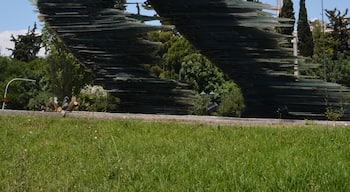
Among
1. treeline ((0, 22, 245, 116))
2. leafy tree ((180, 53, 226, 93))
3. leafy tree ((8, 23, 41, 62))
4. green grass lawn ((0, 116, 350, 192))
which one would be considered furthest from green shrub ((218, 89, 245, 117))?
leafy tree ((8, 23, 41, 62))

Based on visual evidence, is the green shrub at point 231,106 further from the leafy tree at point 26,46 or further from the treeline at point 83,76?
Result: the leafy tree at point 26,46

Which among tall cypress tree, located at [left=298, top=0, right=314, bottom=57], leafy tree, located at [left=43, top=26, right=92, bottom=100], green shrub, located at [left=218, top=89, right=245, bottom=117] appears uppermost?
tall cypress tree, located at [left=298, top=0, right=314, bottom=57]

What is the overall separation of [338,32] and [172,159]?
97.9 ft

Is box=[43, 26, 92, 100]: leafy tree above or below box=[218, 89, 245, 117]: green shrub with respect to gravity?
above

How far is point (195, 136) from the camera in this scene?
6078mm

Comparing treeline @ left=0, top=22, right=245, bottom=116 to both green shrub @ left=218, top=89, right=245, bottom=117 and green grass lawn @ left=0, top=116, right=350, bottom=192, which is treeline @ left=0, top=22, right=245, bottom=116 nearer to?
green shrub @ left=218, top=89, right=245, bottom=117

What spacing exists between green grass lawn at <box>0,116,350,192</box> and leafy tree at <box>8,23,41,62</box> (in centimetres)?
3829

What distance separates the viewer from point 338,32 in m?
31.5

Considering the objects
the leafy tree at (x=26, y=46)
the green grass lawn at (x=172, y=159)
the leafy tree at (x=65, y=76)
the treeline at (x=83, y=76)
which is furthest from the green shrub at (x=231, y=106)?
the leafy tree at (x=26, y=46)

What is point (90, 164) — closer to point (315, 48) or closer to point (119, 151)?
point (119, 151)

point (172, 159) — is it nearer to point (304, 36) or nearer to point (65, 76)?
point (65, 76)

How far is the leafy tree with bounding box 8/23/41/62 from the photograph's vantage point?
141 ft

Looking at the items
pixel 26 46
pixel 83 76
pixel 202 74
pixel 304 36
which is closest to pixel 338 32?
pixel 304 36

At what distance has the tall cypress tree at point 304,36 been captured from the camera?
2926cm
